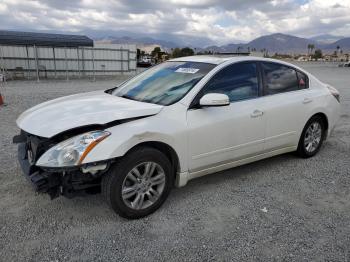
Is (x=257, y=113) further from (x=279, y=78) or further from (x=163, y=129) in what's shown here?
(x=163, y=129)

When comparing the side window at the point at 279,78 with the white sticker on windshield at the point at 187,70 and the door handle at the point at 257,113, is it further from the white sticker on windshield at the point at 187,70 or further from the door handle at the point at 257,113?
the white sticker on windshield at the point at 187,70

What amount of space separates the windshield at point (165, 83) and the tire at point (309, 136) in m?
2.01

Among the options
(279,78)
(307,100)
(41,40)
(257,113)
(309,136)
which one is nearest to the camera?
(257,113)

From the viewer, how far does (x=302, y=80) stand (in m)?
4.90

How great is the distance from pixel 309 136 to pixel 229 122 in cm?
196

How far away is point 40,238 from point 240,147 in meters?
2.45

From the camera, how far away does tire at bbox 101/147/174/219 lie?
306 centimetres

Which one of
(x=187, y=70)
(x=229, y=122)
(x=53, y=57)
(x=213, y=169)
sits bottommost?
(x=213, y=169)

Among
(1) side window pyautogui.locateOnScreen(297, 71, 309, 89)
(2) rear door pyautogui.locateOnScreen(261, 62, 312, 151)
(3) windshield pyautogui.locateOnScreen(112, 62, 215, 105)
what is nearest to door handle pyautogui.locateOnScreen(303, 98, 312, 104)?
(2) rear door pyautogui.locateOnScreen(261, 62, 312, 151)

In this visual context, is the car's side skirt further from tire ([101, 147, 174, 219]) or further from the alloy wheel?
the alloy wheel

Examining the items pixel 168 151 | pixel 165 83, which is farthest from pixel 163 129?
pixel 165 83

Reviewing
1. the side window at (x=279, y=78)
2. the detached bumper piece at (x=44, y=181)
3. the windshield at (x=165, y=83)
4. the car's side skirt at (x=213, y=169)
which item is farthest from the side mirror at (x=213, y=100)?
the detached bumper piece at (x=44, y=181)

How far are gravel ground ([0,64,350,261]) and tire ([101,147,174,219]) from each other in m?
0.16

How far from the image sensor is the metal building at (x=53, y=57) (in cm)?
2111
